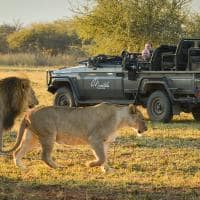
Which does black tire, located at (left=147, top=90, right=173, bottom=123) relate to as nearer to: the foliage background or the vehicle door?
the vehicle door

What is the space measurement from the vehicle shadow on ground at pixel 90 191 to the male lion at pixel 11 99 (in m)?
2.76

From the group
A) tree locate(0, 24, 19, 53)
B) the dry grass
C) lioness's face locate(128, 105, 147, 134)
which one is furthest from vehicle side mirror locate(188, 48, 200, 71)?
tree locate(0, 24, 19, 53)

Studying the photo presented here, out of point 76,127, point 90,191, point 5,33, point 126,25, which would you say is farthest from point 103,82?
point 5,33

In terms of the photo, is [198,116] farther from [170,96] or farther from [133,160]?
[133,160]

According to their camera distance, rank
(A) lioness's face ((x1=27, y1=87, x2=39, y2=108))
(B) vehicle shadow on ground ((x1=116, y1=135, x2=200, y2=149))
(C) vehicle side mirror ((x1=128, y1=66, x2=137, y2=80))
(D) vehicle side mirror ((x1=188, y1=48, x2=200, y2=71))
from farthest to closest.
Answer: (C) vehicle side mirror ((x1=128, y1=66, x2=137, y2=80))
(D) vehicle side mirror ((x1=188, y1=48, x2=200, y2=71))
(B) vehicle shadow on ground ((x1=116, y1=135, x2=200, y2=149))
(A) lioness's face ((x1=27, y1=87, x2=39, y2=108))

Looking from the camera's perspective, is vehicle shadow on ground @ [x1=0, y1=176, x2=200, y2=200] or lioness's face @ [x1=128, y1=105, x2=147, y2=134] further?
lioness's face @ [x1=128, y1=105, x2=147, y2=134]

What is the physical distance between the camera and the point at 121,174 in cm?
1052

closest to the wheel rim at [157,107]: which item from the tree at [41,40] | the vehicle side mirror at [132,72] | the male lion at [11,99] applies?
the vehicle side mirror at [132,72]

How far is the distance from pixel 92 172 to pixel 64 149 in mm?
2355

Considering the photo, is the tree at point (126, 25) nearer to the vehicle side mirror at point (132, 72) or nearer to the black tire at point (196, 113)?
the black tire at point (196, 113)

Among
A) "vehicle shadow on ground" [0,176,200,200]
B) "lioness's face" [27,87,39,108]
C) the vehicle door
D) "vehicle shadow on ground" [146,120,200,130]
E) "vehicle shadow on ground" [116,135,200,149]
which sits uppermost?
"lioness's face" [27,87,39,108]

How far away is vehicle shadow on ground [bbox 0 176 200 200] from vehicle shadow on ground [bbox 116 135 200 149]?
3.71 m

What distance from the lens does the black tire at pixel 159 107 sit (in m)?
17.3

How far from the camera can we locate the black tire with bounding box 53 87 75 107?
19188 millimetres
